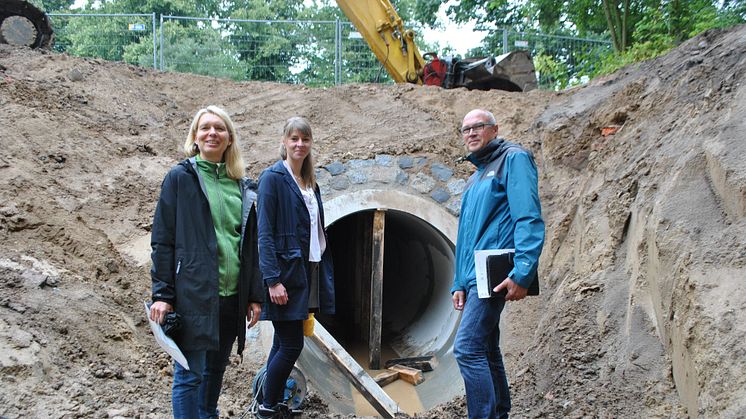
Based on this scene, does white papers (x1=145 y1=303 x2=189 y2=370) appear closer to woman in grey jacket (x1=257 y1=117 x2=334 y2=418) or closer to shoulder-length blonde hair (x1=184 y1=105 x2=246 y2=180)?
woman in grey jacket (x1=257 y1=117 x2=334 y2=418)

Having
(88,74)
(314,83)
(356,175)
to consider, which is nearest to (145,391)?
(356,175)

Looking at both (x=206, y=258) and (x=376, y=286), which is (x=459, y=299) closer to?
(x=206, y=258)

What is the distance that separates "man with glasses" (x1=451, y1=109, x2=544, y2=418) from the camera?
9.76ft

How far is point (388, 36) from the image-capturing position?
913 cm

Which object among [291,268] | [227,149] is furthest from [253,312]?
[227,149]

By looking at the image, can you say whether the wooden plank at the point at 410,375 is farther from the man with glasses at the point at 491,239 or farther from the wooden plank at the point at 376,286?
the man with glasses at the point at 491,239

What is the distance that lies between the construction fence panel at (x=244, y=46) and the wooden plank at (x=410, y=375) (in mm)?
7272

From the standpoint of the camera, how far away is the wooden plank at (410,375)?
6.87 metres

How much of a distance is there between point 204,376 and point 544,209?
4.12m

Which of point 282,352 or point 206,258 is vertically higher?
point 206,258

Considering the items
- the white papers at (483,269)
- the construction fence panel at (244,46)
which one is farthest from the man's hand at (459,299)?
the construction fence panel at (244,46)

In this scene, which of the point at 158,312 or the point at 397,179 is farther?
the point at 397,179

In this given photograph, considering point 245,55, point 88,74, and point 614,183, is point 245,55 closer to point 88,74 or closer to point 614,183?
point 88,74

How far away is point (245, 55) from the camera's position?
42.4 feet
